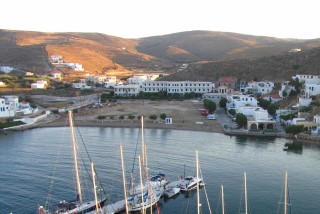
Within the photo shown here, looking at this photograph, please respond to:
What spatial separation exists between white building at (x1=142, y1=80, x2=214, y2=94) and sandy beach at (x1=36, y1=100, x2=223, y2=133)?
781cm

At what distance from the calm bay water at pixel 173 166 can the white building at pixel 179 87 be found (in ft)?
92.9

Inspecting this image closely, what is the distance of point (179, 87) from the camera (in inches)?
2968

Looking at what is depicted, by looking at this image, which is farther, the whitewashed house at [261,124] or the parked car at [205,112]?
the parked car at [205,112]

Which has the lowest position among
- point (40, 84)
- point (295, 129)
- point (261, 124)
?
point (295, 129)

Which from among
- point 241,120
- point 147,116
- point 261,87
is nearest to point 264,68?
point 261,87

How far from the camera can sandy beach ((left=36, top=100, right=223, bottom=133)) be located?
49856mm

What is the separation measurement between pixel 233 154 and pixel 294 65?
4584cm

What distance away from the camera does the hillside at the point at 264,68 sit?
7494 centimetres

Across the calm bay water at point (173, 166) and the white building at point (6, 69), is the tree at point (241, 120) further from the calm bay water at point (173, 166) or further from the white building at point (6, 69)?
the white building at point (6, 69)

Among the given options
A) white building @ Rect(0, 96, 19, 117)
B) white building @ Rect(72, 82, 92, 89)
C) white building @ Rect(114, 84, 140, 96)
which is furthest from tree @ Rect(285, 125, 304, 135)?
white building @ Rect(72, 82, 92, 89)

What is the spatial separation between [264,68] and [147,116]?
123 ft

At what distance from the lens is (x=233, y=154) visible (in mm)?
36562

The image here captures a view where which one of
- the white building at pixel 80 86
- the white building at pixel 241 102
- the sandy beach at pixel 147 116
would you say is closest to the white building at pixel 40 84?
the white building at pixel 80 86

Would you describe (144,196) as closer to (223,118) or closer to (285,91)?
(223,118)
